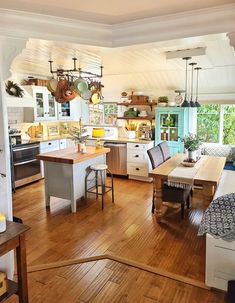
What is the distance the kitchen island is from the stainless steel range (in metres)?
1.07

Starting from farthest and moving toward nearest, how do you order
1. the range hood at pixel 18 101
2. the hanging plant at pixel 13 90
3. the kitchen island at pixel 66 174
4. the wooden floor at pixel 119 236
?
the hanging plant at pixel 13 90 → the range hood at pixel 18 101 → the kitchen island at pixel 66 174 → the wooden floor at pixel 119 236

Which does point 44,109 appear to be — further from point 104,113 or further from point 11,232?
point 11,232

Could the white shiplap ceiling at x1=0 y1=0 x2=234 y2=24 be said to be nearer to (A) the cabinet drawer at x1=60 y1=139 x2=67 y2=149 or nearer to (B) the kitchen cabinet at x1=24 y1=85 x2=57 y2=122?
(B) the kitchen cabinet at x1=24 y1=85 x2=57 y2=122

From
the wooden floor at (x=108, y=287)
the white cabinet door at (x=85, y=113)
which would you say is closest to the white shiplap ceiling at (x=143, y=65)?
the white cabinet door at (x=85, y=113)

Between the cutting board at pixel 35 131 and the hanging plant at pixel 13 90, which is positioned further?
the cutting board at pixel 35 131

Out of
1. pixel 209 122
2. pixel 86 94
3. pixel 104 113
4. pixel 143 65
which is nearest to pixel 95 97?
pixel 86 94

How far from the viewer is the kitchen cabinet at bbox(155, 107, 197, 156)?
5582mm

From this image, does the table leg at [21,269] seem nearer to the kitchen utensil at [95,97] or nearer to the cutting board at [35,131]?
the kitchen utensil at [95,97]

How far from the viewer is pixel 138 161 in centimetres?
562

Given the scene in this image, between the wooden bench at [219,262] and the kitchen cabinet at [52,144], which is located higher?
the kitchen cabinet at [52,144]

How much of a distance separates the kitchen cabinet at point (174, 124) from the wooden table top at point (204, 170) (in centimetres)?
131

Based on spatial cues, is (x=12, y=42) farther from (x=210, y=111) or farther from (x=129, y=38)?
(x=210, y=111)

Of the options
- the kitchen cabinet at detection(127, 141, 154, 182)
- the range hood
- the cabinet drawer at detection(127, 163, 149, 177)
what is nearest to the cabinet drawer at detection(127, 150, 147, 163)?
the kitchen cabinet at detection(127, 141, 154, 182)

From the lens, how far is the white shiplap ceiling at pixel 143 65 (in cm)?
318
